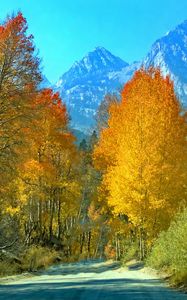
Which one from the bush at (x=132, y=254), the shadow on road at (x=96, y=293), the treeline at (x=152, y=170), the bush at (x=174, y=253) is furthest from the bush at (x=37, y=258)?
the shadow on road at (x=96, y=293)

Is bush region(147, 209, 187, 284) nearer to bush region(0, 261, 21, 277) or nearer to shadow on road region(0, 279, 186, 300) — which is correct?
shadow on road region(0, 279, 186, 300)

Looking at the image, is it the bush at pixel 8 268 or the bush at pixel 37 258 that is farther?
the bush at pixel 37 258

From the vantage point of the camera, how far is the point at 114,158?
33.1 m

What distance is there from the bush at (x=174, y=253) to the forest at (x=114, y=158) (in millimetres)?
44

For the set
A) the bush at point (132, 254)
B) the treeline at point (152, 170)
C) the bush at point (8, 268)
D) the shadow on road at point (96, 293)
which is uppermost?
the treeline at point (152, 170)

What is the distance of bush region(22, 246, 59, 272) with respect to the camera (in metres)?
28.4

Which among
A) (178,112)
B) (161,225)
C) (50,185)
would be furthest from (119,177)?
(50,185)

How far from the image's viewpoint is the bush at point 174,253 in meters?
18.3

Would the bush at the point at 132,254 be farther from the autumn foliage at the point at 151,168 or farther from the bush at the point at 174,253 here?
the bush at the point at 174,253

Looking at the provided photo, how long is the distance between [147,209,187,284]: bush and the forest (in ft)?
0.14

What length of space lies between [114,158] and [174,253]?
45.4 feet

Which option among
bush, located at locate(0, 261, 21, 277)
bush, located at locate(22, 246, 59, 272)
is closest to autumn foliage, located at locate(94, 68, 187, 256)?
bush, located at locate(22, 246, 59, 272)

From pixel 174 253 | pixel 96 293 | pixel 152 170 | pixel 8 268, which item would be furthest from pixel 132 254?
pixel 96 293

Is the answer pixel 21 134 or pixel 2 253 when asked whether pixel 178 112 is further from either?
pixel 2 253
